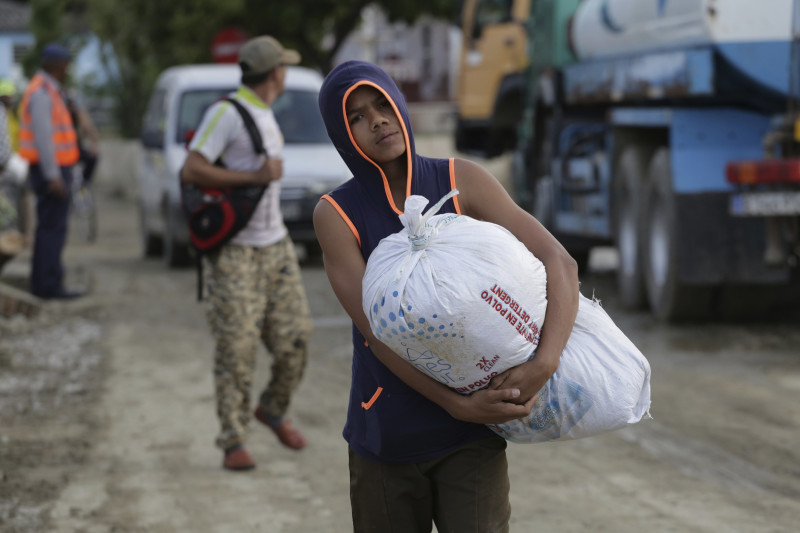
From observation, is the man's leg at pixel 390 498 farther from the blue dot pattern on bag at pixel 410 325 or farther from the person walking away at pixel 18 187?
the person walking away at pixel 18 187

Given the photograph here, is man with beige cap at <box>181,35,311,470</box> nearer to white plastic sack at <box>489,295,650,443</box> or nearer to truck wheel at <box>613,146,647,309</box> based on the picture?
white plastic sack at <box>489,295,650,443</box>

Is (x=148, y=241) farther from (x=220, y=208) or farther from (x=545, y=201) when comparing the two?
(x=220, y=208)

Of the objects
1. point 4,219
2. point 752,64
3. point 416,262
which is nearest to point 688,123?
point 752,64

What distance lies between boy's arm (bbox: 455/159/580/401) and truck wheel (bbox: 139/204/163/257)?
12.2m

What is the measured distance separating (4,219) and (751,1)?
21.4ft

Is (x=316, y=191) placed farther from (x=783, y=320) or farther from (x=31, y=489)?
(x=31, y=489)

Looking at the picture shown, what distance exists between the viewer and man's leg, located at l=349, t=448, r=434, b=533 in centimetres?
304

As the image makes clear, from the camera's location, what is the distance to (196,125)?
44.7 feet

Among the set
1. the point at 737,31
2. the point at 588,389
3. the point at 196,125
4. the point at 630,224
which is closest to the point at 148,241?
the point at 196,125

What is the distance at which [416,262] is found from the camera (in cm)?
270

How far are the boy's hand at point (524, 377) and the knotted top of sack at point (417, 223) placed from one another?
0.32 m

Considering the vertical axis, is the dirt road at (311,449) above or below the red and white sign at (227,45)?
below

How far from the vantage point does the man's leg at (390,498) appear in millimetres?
3035

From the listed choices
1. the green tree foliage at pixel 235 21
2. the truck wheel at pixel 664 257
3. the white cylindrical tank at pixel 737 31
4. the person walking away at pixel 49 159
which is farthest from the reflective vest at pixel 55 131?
the green tree foliage at pixel 235 21
